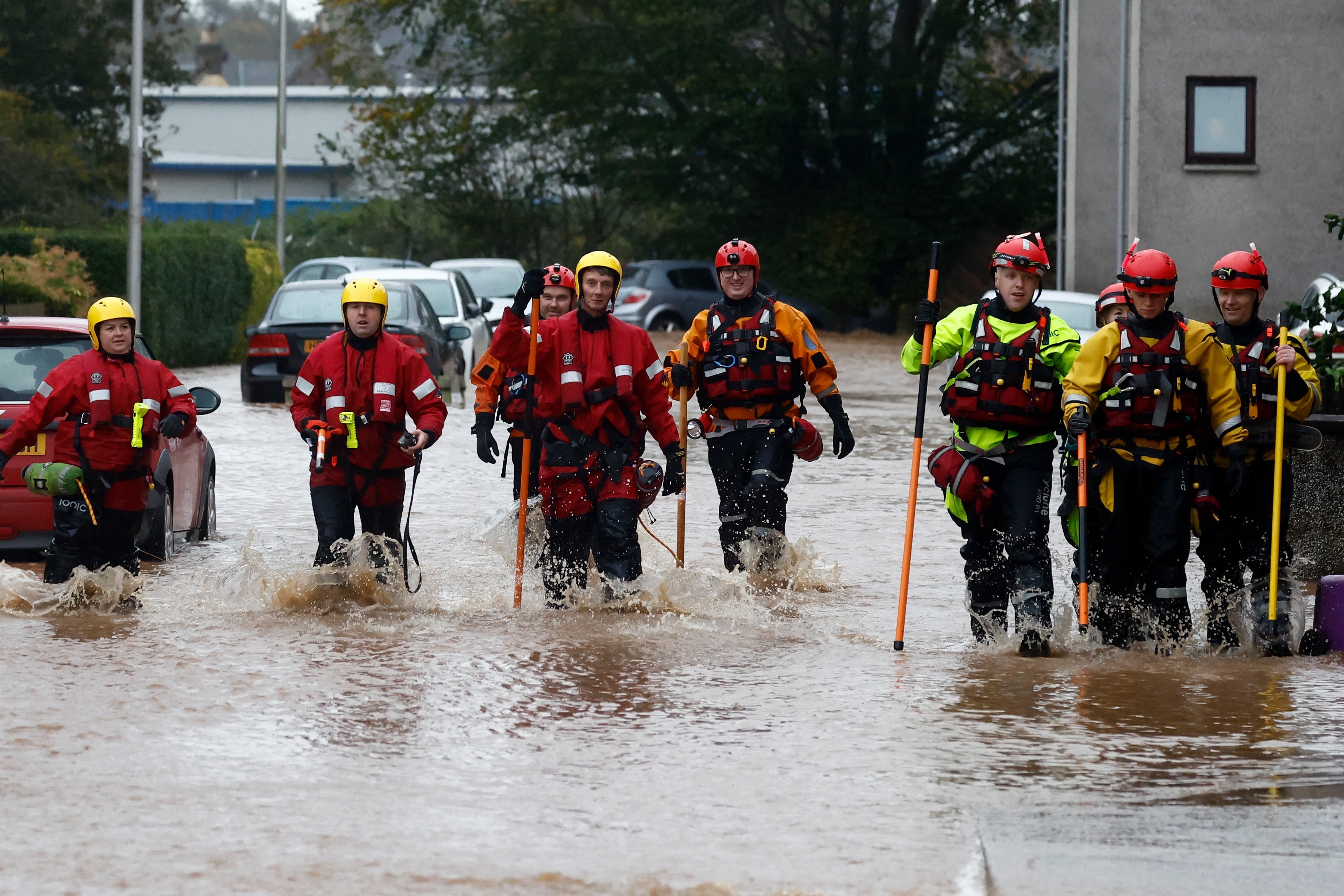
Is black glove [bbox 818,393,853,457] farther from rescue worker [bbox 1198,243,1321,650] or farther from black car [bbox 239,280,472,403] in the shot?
black car [bbox 239,280,472,403]

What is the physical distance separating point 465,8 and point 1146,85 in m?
19.0

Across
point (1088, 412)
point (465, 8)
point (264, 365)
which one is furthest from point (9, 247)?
point (1088, 412)

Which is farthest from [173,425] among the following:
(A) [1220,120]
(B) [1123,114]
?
(B) [1123,114]

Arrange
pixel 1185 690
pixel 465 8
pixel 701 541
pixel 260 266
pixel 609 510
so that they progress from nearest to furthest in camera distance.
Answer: pixel 1185 690
pixel 609 510
pixel 701 541
pixel 260 266
pixel 465 8

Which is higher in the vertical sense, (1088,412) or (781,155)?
(781,155)

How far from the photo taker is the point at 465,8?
135 ft

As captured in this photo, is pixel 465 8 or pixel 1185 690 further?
pixel 465 8

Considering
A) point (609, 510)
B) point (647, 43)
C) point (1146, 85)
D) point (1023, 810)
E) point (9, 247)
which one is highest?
point (647, 43)

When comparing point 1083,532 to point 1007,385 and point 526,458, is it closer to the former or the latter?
point 1007,385

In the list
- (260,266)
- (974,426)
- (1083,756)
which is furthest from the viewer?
(260,266)

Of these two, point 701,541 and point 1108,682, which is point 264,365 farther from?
point 1108,682

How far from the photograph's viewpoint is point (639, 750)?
20.8ft

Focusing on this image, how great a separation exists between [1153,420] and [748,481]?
8.60 ft

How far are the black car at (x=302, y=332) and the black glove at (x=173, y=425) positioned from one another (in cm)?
1094
